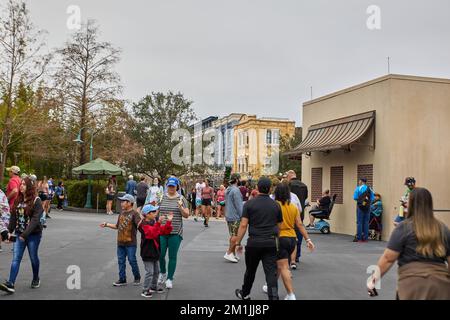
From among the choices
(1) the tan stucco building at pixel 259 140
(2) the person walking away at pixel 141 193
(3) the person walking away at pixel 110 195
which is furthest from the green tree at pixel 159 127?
(2) the person walking away at pixel 141 193

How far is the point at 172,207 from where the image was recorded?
7.62 m

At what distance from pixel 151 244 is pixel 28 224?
6.14 ft

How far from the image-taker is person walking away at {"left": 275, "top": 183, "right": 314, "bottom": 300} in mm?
6832

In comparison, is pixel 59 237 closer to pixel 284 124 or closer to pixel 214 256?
pixel 214 256

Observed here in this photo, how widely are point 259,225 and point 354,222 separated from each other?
10719 millimetres

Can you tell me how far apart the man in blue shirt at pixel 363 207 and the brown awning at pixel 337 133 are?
188cm

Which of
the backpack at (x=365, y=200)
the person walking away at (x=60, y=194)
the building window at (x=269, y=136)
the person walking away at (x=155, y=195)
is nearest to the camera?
the person walking away at (x=155, y=195)

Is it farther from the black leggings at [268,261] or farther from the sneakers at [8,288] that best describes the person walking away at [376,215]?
the sneakers at [8,288]

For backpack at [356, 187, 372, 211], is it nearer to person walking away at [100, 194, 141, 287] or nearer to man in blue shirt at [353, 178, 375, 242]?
man in blue shirt at [353, 178, 375, 242]

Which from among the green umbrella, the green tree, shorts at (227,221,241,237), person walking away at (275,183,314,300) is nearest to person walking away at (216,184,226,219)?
the green umbrella

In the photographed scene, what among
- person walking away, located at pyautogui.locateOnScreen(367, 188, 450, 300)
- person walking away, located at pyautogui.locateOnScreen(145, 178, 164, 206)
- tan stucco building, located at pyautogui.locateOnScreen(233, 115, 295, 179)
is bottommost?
person walking away, located at pyautogui.locateOnScreen(367, 188, 450, 300)

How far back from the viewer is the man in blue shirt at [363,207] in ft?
46.2

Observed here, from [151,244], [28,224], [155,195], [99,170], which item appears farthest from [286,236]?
[99,170]

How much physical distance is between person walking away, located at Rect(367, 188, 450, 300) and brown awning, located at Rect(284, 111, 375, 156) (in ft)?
37.6
